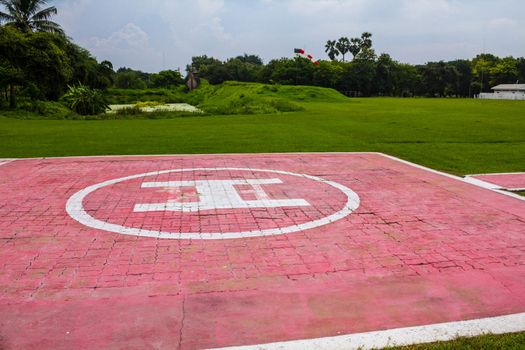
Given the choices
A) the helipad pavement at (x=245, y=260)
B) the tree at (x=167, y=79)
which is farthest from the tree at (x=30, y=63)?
the tree at (x=167, y=79)

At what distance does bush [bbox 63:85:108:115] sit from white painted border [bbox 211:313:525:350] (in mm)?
33864

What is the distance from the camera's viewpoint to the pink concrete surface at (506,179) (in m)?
8.53

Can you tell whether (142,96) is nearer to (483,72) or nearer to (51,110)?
(51,110)

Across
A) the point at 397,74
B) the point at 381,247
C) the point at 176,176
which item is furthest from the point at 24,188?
the point at 397,74

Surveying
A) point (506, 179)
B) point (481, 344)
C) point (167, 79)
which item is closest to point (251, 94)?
point (167, 79)

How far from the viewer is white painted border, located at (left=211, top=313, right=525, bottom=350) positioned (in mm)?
3395

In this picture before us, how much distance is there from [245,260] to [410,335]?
1.97m

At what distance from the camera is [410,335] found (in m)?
3.54

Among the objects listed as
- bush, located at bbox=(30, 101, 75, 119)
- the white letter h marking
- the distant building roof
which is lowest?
the white letter h marking

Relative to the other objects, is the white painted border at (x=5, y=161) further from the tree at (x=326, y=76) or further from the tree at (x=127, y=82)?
the tree at (x=326, y=76)

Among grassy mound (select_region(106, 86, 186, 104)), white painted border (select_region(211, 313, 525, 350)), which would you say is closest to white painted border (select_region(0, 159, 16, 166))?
white painted border (select_region(211, 313, 525, 350))

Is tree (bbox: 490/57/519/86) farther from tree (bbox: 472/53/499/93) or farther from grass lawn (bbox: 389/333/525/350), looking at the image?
grass lawn (bbox: 389/333/525/350)

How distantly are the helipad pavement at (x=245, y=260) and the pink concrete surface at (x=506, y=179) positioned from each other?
1.94 feet

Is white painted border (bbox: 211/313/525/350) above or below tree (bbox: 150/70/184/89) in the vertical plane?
below
